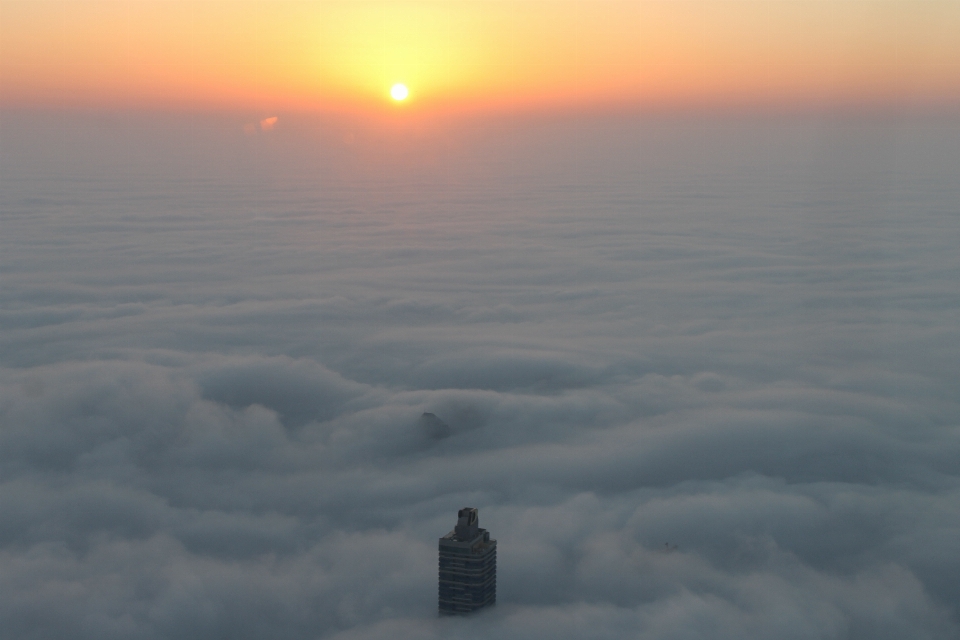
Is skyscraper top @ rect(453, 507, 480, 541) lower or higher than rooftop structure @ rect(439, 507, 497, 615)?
higher

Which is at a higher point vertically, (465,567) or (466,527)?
(466,527)

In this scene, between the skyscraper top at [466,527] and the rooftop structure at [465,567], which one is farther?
the skyscraper top at [466,527]

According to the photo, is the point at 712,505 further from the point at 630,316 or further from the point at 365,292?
the point at 365,292

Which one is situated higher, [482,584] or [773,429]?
[773,429]

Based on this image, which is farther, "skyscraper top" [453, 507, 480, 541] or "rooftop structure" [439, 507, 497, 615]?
"skyscraper top" [453, 507, 480, 541]

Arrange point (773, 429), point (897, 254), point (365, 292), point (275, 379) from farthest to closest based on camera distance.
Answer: point (897, 254) → point (365, 292) → point (275, 379) → point (773, 429)

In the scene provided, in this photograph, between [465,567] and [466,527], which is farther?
[466,527]

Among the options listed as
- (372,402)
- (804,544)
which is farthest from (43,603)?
(804,544)

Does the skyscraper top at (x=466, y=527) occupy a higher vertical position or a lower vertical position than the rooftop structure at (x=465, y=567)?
higher
